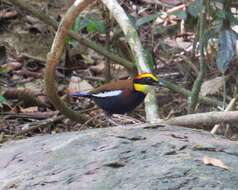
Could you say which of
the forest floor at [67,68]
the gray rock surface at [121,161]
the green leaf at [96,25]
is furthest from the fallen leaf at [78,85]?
the gray rock surface at [121,161]

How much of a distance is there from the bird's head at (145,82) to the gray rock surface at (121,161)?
1112mm

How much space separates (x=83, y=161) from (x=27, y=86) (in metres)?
3.36

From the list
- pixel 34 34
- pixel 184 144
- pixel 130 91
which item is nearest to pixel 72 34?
pixel 130 91

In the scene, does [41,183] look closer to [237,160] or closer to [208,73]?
[237,160]

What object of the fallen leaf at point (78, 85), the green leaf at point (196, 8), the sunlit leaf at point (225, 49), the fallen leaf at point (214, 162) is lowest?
the fallen leaf at point (214, 162)

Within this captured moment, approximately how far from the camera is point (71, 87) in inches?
225

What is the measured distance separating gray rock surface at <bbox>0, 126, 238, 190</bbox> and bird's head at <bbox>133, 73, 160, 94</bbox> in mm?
1112

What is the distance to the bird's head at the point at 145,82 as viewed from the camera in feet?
13.5

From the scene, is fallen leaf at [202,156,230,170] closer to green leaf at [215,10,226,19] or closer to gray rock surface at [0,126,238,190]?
gray rock surface at [0,126,238,190]

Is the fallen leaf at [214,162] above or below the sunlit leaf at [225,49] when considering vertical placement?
below

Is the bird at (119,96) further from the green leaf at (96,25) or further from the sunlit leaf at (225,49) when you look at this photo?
the green leaf at (96,25)

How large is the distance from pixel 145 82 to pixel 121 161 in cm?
174

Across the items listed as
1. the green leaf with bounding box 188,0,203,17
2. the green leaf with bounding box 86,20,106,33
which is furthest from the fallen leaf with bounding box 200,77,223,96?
the green leaf with bounding box 188,0,203,17

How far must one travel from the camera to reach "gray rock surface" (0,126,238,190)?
226 centimetres
